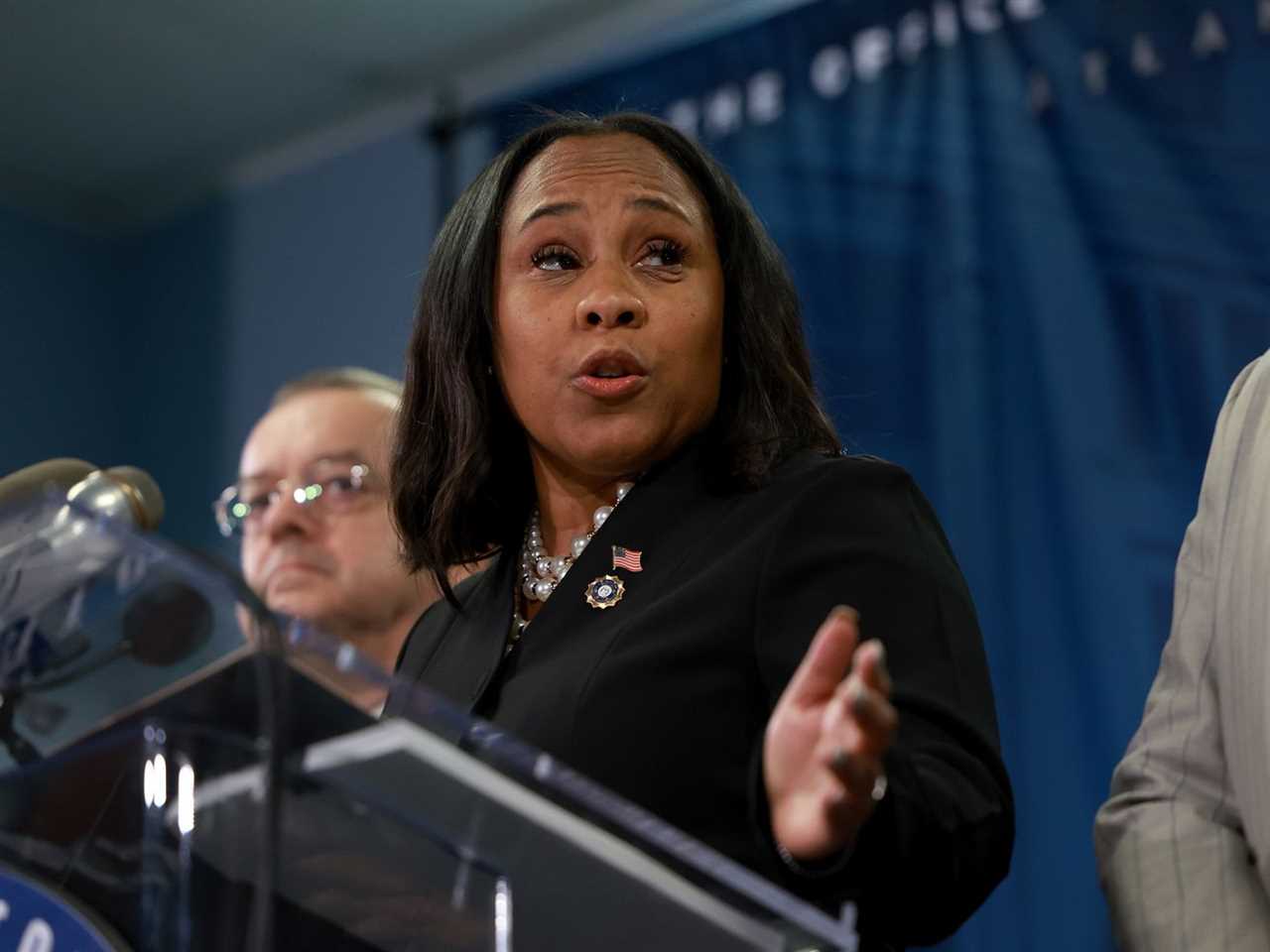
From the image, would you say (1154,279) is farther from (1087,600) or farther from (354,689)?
(354,689)

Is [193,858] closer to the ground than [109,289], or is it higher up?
closer to the ground

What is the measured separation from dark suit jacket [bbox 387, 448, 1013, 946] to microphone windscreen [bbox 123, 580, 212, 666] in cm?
34

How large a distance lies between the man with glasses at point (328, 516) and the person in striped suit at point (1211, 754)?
1485 mm

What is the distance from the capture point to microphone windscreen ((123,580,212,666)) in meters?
0.94

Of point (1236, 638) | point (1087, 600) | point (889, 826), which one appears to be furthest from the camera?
point (1087, 600)

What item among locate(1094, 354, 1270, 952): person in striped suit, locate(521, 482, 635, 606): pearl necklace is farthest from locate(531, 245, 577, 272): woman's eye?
locate(1094, 354, 1270, 952): person in striped suit

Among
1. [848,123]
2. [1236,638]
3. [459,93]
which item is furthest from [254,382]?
[1236,638]

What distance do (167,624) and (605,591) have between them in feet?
1.79

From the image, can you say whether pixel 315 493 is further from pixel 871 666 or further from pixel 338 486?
pixel 871 666

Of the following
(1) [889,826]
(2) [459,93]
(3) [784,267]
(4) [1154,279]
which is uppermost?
(2) [459,93]

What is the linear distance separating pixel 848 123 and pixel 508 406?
210 centimetres

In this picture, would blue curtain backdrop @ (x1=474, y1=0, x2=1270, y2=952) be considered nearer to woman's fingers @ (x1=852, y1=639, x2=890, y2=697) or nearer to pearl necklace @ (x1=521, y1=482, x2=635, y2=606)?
pearl necklace @ (x1=521, y1=482, x2=635, y2=606)

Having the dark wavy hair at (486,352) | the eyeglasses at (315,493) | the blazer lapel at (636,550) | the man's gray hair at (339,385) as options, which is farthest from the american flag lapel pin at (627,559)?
the man's gray hair at (339,385)

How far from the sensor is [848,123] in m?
3.68
